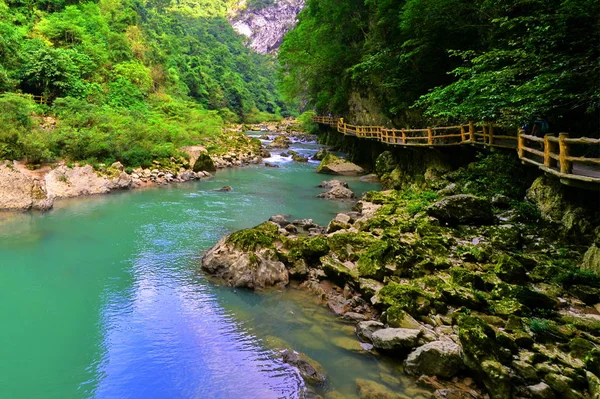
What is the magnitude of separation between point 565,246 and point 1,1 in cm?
4194

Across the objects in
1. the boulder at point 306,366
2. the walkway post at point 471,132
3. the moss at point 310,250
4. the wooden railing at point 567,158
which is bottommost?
the boulder at point 306,366

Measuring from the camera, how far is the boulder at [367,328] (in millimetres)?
6613

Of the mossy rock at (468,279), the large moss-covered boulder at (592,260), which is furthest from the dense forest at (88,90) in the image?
the large moss-covered boulder at (592,260)

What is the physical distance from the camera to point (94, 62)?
31.3 metres

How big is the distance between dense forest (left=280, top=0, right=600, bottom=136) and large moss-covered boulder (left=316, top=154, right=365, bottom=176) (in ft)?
15.2

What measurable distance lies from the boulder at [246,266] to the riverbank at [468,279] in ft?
0.09

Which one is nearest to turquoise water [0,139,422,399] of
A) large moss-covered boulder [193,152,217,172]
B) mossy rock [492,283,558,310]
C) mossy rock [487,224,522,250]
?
mossy rock [492,283,558,310]

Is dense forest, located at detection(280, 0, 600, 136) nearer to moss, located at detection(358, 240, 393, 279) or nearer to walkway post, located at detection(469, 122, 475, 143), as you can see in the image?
walkway post, located at detection(469, 122, 475, 143)

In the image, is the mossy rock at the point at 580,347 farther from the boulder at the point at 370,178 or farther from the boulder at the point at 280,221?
the boulder at the point at 370,178

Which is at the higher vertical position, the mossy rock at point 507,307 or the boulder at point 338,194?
the boulder at point 338,194

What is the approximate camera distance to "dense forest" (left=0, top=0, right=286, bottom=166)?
19.2m

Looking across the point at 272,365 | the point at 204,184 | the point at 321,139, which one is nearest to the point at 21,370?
the point at 272,365

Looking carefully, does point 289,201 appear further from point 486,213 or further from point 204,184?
point 486,213

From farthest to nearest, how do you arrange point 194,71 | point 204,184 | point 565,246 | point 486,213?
point 194,71 → point 204,184 → point 486,213 → point 565,246
